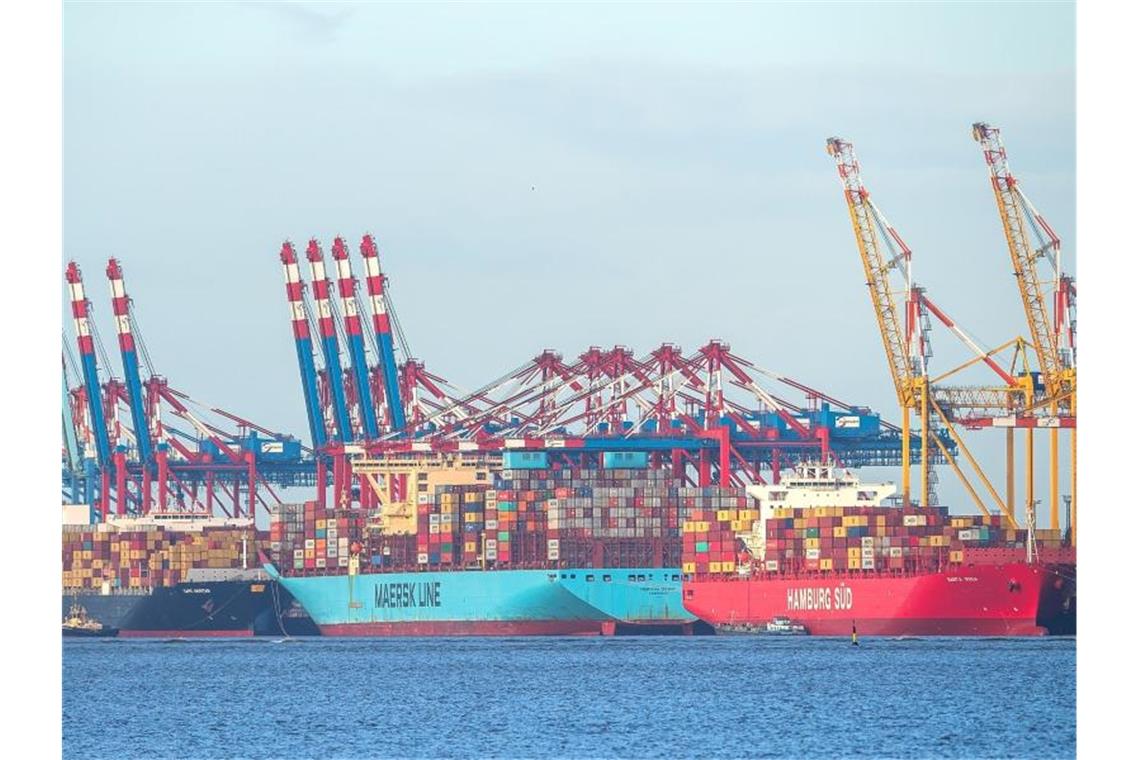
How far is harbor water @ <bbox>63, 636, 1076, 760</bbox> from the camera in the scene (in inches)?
1769

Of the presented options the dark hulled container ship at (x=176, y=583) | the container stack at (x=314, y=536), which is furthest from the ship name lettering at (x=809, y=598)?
the dark hulled container ship at (x=176, y=583)

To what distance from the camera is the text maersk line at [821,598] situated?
249ft

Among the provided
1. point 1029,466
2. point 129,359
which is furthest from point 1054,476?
point 129,359

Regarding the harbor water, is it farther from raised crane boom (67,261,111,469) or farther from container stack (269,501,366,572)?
raised crane boom (67,261,111,469)

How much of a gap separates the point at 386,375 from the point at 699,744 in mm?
56995

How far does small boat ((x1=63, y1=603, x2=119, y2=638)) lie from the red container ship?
A: 2292cm

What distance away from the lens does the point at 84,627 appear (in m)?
95.2

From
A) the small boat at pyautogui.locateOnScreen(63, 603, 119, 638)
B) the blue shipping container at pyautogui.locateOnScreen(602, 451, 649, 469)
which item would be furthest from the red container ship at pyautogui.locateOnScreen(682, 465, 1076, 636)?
the small boat at pyautogui.locateOnScreen(63, 603, 119, 638)

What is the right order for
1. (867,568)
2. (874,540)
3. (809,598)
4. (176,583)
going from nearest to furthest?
1. (867,568)
2. (874,540)
3. (809,598)
4. (176,583)

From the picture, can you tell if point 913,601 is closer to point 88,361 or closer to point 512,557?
point 512,557

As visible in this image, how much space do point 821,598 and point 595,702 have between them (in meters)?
24.5

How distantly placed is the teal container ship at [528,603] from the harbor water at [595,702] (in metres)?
8.19
